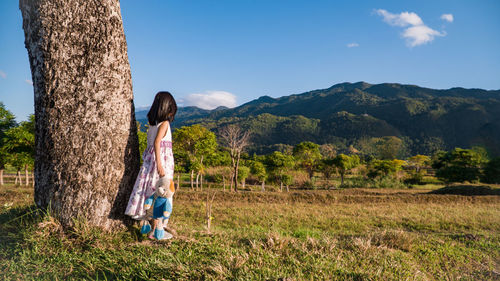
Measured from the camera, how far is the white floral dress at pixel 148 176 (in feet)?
9.13

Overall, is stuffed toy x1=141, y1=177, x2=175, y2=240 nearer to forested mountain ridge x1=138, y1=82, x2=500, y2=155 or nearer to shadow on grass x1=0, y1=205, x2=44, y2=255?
shadow on grass x1=0, y1=205, x2=44, y2=255

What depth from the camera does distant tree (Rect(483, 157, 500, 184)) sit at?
88.6ft

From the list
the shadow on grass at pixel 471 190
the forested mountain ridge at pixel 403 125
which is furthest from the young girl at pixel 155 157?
the forested mountain ridge at pixel 403 125

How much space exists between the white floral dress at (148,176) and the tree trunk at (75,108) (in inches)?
9.3

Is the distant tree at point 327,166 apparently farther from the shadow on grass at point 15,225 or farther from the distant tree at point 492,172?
the shadow on grass at point 15,225

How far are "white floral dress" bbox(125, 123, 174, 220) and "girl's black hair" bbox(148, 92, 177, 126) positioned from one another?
0.10 metres

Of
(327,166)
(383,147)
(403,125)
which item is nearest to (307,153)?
(327,166)

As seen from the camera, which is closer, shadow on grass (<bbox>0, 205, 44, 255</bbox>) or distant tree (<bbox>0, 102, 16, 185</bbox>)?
shadow on grass (<bbox>0, 205, 44, 255</bbox>)

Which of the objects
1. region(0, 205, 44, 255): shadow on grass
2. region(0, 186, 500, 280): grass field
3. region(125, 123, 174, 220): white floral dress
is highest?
region(125, 123, 174, 220): white floral dress

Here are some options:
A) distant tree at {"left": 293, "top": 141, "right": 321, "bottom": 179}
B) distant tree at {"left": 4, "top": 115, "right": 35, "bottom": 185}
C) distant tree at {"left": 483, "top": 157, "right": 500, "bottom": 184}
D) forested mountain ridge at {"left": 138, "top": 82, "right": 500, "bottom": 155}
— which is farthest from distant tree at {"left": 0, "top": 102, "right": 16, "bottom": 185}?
forested mountain ridge at {"left": 138, "top": 82, "right": 500, "bottom": 155}

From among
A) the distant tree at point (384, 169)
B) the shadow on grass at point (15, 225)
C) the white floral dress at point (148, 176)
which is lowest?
the distant tree at point (384, 169)

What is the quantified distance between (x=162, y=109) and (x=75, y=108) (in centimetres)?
97

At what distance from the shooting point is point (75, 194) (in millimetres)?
2662

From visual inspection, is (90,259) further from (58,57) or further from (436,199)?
(436,199)
